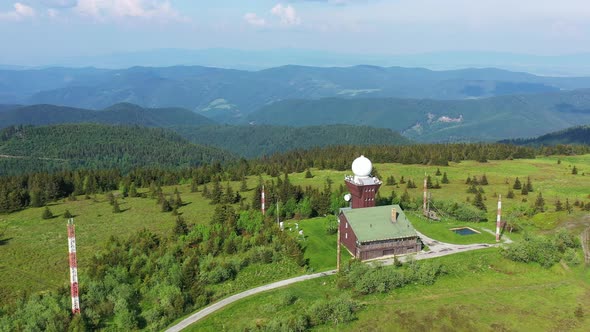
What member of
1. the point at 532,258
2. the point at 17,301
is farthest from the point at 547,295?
the point at 17,301

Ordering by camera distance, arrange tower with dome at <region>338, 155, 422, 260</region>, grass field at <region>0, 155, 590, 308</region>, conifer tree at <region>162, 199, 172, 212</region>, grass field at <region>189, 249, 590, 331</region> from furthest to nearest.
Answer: conifer tree at <region>162, 199, 172, 212</region>
grass field at <region>0, 155, 590, 308</region>
tower with dome at <region>338, 155, 422, 260</region>
grass field at <region>189, 249, 590, 331</region>

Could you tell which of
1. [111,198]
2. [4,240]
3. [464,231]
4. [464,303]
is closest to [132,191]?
[111,198]

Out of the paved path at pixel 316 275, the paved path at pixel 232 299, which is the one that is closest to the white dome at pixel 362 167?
the paved path at pixel 316 275

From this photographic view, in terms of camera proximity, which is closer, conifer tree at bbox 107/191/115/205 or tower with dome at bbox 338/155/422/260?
tower with dome at bbox 338/155/422/260

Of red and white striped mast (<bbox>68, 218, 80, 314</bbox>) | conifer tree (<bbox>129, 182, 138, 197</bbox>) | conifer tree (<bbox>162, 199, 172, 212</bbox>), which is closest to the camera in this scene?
red and white striped mast (<bbox>68, 218, 80, 314</bbox>)

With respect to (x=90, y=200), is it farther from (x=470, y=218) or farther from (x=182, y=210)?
(x=470, y=218)

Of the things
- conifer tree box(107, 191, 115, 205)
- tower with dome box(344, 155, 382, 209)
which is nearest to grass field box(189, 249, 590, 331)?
tower with dome box(344, 155, 382, 209)

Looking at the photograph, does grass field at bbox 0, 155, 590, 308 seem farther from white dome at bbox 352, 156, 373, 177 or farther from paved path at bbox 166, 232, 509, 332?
white dome at bbox 352, 156, 373, 177

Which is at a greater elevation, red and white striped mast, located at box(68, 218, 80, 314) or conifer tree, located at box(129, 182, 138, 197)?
red and white striped mast, located at box(68, 218, 80, 314)
